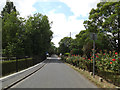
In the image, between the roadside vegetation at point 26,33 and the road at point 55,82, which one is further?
the roadside vegetation at point 26,33

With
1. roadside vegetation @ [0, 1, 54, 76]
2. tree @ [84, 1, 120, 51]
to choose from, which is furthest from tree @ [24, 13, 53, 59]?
tree @ [84, 1, 120, 51]

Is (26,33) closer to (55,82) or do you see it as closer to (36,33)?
(36,33)

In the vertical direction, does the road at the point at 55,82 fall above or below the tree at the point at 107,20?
below

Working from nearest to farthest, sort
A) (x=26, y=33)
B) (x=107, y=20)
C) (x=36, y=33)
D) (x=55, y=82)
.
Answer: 1. (x=55, y=82)
2. (x=107, y=20)
3. (x=26, y=33)
4. (x=36, y=33)

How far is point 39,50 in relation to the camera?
42469 millimetres

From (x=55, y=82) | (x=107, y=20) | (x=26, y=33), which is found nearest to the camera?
(x=55, y=82)

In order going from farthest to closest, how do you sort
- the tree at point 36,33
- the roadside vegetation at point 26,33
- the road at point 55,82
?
the tree at point 36,33 < the roadside vegetation at point 26,33 < the road at point 55,82

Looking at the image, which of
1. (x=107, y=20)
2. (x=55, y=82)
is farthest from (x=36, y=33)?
(x=55, y=82)

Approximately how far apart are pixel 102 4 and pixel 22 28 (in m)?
20.0

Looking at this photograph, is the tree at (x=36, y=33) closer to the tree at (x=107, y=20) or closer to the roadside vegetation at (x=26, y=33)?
the roadside vegetation at (x=26, y=33)

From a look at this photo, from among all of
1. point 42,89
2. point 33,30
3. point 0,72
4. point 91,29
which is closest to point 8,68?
point 0,72

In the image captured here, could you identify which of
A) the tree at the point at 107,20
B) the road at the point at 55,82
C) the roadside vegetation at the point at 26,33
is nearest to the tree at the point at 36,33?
the roadside vegetation at the point at 26,33

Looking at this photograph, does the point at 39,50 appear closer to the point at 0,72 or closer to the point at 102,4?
the point at 102,4

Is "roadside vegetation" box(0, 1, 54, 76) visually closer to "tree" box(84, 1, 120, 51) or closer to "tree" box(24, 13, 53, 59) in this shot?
"tree" box(24, 13, 53, 59)
